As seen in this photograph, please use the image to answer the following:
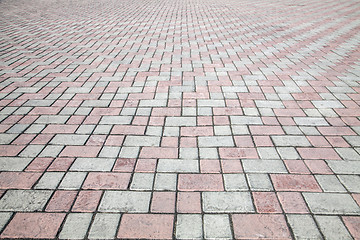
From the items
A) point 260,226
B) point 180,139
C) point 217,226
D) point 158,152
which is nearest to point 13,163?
point 158,152

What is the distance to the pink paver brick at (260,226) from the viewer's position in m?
1.67

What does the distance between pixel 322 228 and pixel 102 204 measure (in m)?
1.62

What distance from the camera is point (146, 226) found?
1735mm

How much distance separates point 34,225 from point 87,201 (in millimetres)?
375

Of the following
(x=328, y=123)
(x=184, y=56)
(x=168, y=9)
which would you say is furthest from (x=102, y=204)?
(x=168, y=9)

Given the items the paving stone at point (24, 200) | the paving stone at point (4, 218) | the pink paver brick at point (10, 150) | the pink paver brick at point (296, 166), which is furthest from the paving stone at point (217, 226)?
the pink paver brick at point (10, 150)

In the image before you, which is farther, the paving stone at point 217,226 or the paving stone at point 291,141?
the paving stone at point 291,141

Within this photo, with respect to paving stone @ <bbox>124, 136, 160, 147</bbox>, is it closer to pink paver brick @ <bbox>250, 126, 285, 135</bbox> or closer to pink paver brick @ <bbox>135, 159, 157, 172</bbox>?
pink paver brick @ <bbox>135, 159, 157, 172</bbox>

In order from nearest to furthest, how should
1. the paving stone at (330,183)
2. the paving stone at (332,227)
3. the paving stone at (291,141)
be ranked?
the paving stone at (332,227)
the paving stone at (330,183)
the paving stone at (291,141)

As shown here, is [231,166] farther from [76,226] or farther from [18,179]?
[18,179]

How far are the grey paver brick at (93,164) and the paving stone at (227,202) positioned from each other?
93 centimetres

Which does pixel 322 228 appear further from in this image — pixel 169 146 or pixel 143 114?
pixel 143 114

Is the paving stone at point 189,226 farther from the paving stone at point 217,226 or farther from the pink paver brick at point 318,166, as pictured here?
the pink paver brick at point 318,166

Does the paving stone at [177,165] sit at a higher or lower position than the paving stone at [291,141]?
Answer: higher
